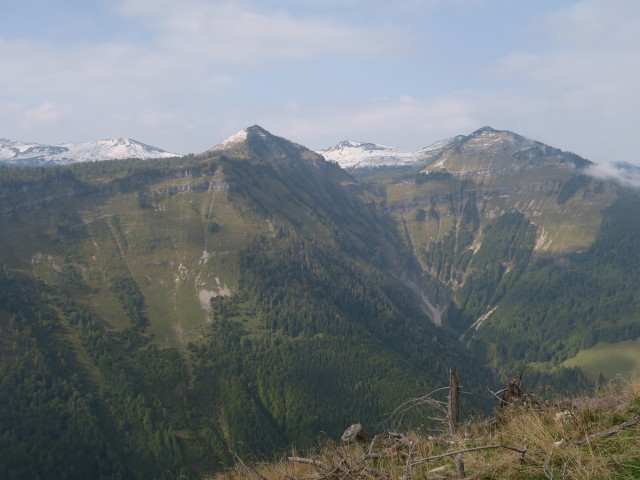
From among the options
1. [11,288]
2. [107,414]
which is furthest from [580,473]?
[11,288]

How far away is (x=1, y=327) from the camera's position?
142 meters

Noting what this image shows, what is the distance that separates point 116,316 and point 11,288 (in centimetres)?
3679

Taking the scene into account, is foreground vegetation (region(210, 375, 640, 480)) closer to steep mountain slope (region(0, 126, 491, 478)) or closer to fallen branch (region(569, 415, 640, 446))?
fallen branch (region(569, 415, 640, 446))

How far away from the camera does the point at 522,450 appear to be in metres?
8.20

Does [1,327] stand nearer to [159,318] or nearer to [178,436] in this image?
[159,318]

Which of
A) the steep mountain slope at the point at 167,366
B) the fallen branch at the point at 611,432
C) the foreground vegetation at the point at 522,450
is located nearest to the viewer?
the foreground vegetation at the point at 522,450

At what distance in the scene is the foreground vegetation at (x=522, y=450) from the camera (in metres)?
8.04

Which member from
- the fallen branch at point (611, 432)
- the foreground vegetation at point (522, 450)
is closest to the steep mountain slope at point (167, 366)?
the foreground vegetation at point (522, 450)

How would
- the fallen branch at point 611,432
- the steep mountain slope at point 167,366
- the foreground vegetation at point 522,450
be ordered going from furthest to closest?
1. the steep mountain slope at point 167,366
2. the fallen branch at point 611,432
3. the foreground vegetation at point 522,450

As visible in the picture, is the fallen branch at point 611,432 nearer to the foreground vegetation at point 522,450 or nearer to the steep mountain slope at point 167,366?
the foreground vegetation at point 522,450

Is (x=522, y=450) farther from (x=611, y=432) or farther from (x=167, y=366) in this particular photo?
(x=167, y=366)

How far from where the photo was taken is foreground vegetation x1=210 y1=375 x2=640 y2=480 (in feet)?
26.4

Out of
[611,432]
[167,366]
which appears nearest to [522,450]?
[611,432]

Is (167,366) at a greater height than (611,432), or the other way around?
(611,432)
